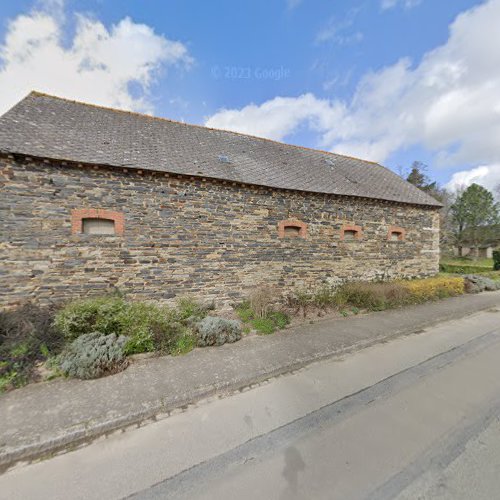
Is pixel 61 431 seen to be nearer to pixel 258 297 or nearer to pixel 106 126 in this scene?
pixel 258 297

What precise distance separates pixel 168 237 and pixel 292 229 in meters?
4.11

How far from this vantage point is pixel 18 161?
5.45 meters

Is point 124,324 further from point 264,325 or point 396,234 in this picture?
point 396,234

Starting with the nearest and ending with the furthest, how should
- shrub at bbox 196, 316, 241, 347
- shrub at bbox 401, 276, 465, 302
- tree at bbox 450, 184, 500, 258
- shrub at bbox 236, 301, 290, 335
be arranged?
shrub at bbox 196, 316, 241, 347 → shrub at bbox 236, 301, 290, 335 → shrub at bbox 401, 276, 465, 302 → tree at bbox 450, 184, 500, 258

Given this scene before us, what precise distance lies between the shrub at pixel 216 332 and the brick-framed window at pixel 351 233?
5748 mm

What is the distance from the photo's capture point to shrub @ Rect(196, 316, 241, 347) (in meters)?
4.89

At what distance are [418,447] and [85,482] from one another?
3377 mm

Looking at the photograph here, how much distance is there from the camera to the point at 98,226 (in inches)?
241

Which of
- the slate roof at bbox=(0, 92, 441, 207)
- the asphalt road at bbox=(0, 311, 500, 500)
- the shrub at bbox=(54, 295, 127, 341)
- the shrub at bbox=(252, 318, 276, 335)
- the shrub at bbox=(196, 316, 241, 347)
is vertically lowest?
the asphalt road at bbox=(0, 311, 500, 500)

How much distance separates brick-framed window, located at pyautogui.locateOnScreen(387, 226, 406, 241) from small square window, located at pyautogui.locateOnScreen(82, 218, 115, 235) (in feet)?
33.4

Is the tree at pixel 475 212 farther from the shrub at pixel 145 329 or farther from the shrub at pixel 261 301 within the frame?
the shrub at pixel 145 329

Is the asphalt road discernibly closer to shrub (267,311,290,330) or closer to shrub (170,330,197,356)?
shrub (170,330,197,356)

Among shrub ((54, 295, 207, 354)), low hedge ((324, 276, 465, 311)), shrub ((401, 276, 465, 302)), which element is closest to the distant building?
shrub ((401, 276, 465, 302))

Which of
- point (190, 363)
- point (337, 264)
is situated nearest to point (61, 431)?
point (190, 363)
